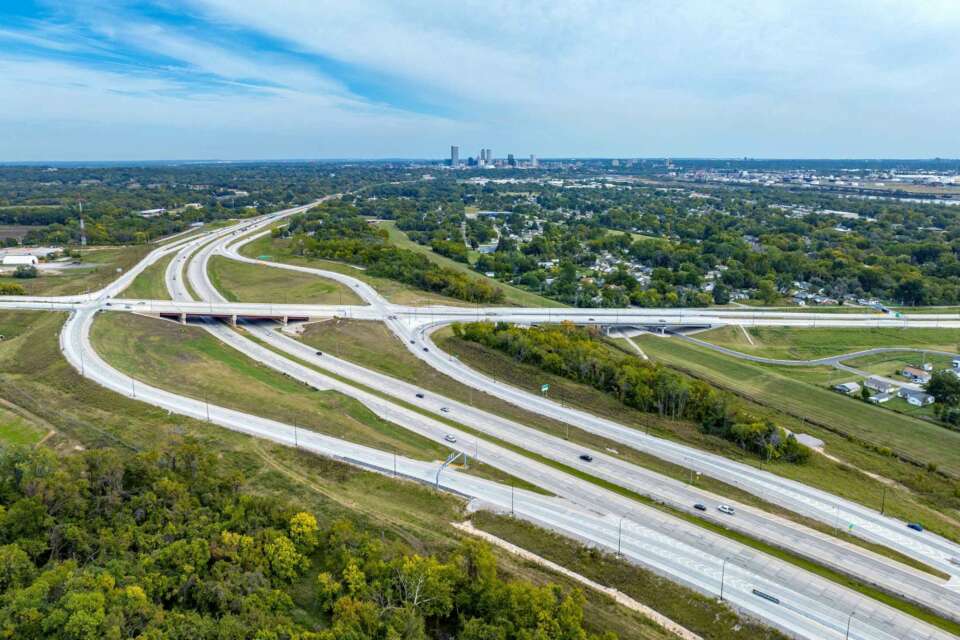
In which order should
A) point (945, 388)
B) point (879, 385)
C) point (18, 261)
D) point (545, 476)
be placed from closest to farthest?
1. point (545, 476)
2. point (945, 388)
3. point (879, 385)
4. point (18, 261)

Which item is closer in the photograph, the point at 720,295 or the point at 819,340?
the point at 819,340

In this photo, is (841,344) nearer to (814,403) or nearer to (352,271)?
(814,403)

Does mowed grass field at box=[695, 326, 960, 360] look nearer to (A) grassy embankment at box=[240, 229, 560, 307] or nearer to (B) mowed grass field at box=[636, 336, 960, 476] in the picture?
(B) mowed grass field at box=[636, 336, 960, 476]

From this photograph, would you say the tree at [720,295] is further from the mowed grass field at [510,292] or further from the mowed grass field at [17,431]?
the mowed grass field at [17,431]

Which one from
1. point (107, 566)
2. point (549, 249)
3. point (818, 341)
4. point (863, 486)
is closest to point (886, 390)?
point (818, 341)

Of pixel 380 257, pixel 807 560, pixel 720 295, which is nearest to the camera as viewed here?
pixel 807 560

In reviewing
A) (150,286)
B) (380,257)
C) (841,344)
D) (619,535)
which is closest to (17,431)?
(619,535)
